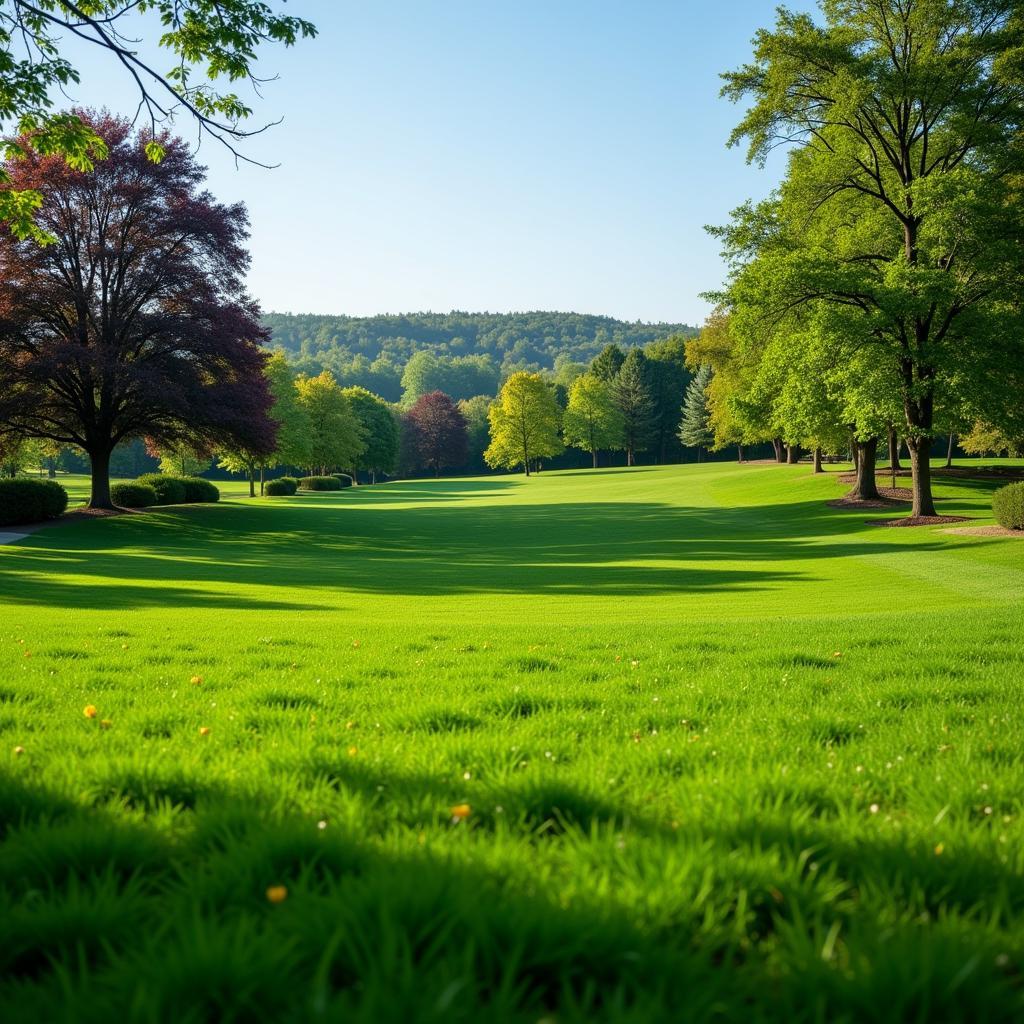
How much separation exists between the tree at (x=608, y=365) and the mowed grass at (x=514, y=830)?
102496 millimetres

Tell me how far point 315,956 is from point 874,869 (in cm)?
180

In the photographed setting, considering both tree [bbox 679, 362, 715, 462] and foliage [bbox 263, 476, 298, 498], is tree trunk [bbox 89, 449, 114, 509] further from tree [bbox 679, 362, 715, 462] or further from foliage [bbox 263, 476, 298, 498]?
tree [bbox 679, 362, 715, 462]

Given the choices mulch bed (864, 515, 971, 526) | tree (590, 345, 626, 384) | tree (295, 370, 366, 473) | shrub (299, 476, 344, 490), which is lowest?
mulch bed (864, 515, 971, 526)

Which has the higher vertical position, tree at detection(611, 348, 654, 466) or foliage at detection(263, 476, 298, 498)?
tree at detection(611, 348, 654, 466)

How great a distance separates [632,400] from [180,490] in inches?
2838

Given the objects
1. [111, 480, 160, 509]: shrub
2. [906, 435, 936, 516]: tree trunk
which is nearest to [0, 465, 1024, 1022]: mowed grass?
[906, 435, 936, 516]: tree trunk

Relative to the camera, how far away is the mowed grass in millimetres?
1954

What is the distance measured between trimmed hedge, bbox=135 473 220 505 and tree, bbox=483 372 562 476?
45.9m

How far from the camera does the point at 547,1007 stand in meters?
2.01

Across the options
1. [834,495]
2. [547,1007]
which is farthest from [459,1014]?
[834,495]

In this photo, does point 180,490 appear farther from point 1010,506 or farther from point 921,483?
point 1010,506

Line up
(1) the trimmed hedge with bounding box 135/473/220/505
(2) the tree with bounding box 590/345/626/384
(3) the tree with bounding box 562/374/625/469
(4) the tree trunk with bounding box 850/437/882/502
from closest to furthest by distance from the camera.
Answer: (4) the tree trunk with bounding box 850/437/882/502
(1) the trimmed hedge with bounding box 135/473/220/505
(3) the tree with bounding box 562/374/625/469
(2) the tree with bounding box 590/345/626/384

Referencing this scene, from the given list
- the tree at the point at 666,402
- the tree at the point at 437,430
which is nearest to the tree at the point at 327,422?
the tree at the point at 437,430

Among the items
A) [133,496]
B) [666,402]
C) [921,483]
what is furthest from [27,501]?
[666,402]
